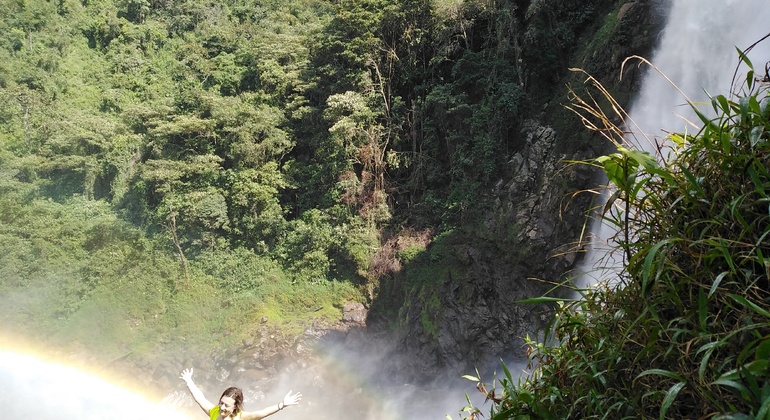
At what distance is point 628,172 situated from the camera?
1.13 m

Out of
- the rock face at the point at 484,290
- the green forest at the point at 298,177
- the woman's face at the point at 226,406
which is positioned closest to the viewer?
the woman's face at the point at 226,406

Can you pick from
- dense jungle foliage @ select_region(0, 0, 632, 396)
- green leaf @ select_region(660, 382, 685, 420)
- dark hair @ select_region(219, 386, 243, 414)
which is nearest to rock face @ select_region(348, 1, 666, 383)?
dense jungle foliage @ select_region(0, 0, 632, 396)

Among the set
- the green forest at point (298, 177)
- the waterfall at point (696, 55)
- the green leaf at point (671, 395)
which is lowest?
the green leaf at point (671, 395)

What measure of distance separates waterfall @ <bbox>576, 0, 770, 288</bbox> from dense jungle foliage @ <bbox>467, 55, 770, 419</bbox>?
235 inches

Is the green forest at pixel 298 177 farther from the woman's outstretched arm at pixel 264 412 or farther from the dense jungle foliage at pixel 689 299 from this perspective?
the dense jungle foliage at pixel 689 299

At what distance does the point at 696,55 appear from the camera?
316 inches

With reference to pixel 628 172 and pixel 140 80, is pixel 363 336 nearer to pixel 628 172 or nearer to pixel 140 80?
pixel 628 172

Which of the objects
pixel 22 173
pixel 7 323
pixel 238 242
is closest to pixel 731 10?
pixel 238 242

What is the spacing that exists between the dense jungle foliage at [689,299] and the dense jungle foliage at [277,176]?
10.9 meters

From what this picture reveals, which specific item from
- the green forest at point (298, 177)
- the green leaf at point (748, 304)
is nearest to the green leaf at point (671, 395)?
the green leaf at point (748, 304)

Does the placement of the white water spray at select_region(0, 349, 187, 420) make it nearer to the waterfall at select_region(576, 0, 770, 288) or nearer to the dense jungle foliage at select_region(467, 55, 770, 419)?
the waterfall at select_region(576, 0, 770, 288)

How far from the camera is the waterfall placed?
7.09m

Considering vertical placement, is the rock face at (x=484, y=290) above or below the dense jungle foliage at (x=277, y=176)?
below

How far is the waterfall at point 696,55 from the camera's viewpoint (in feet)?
23.3
